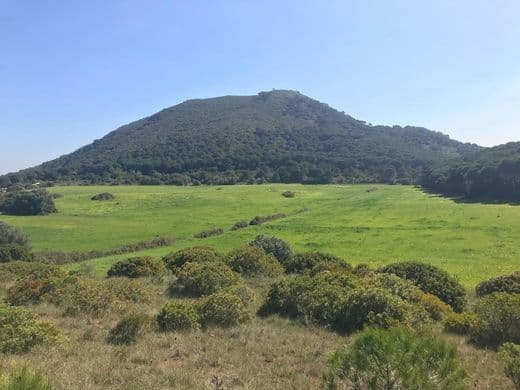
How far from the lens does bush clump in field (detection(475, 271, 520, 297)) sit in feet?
71.3

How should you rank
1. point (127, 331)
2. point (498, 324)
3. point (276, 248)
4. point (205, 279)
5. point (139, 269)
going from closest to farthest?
point (127, 331) < point (498, 324) < point (205, 279) < point (139, 269) < point (276, 248)

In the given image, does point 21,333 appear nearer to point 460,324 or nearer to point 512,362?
point 512,362

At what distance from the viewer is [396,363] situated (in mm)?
6414

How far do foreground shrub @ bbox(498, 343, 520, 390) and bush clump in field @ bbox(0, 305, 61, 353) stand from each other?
9.33 m

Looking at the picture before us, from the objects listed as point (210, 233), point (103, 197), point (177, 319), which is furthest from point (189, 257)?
point (103, 197)

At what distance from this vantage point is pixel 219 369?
977 cm

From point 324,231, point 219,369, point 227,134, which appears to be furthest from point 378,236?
point 227,134

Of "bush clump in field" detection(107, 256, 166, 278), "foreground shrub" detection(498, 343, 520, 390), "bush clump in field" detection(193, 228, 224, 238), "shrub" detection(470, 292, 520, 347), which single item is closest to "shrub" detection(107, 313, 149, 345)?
"foreground shrub" detection(498, 343, 520, 390)

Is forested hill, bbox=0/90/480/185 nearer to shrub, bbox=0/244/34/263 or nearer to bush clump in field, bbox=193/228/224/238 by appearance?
bush clump in field, bbox=193/228/224/238

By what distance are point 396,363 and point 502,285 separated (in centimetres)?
1855

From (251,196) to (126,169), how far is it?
7248cm

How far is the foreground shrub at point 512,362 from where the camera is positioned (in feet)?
26.5

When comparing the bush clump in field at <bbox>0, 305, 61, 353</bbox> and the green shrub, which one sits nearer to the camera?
the bush clump in field at <bbox>0, 305, 61, 353</bbox>

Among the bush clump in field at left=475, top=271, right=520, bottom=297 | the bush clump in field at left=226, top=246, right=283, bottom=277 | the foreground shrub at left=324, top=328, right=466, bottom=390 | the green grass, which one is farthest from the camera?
the green grass
